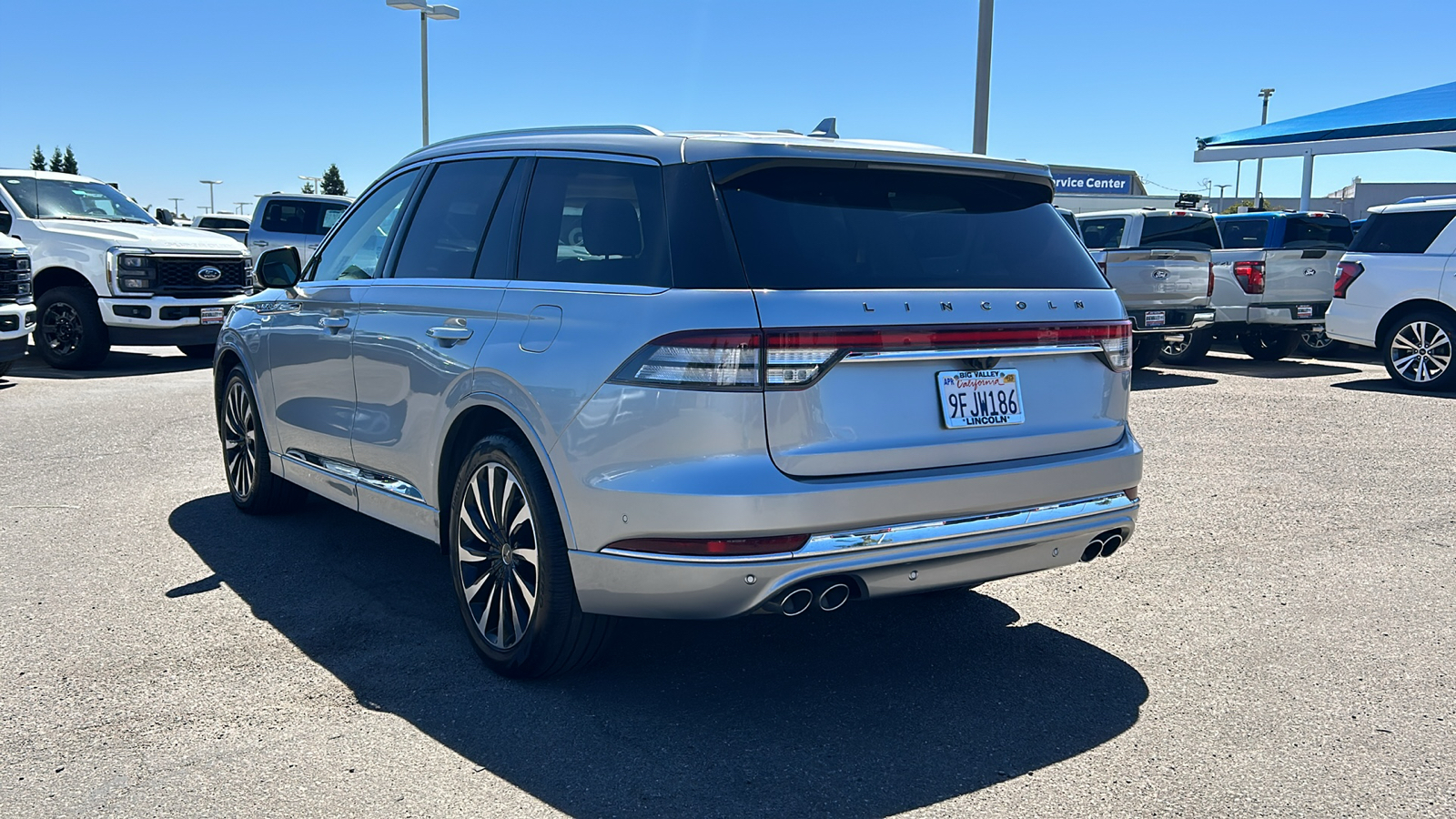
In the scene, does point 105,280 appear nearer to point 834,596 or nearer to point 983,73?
point 983,73

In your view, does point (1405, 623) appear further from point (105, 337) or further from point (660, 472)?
point (105, 337)

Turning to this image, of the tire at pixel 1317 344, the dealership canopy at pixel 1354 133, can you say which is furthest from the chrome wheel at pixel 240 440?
the dealership canopy at pixel 1354 133

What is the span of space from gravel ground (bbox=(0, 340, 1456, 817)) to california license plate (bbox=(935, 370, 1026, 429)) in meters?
0.94

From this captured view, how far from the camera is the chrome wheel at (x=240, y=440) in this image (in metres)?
6.50

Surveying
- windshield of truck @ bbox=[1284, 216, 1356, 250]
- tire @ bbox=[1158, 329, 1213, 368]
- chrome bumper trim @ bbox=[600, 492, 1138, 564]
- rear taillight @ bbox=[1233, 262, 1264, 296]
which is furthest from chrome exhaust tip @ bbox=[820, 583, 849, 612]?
windshield of truck @ bbox=[1284, 216, 1356, 250]

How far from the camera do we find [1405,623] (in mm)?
4879

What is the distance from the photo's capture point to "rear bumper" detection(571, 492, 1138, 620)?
11.6 ft

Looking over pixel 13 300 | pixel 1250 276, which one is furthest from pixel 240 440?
pixel 1250 276

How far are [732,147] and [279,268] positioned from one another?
3117 mm

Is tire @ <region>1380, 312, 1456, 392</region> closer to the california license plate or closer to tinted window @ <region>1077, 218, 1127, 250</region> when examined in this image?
tinted window @ <region>1077, 218, 1127, 250</region>

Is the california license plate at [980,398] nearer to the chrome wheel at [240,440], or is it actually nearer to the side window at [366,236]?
the side window at [366,236]

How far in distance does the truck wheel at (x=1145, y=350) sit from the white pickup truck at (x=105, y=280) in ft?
34.7

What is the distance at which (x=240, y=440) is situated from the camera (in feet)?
21.9

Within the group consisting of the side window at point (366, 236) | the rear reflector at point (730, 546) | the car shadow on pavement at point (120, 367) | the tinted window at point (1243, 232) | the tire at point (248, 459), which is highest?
the tinted window at point (1243, 232)
